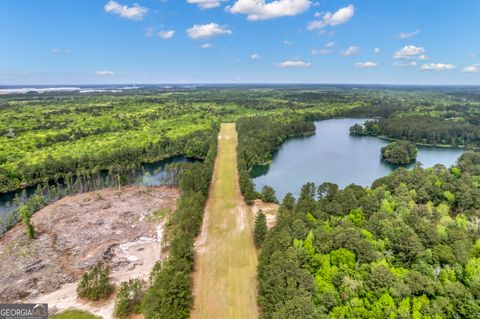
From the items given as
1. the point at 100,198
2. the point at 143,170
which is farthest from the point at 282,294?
the point at 143,170

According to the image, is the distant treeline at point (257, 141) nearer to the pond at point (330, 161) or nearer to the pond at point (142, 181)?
the pond at point (330, 161)

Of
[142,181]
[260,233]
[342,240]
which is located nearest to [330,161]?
[142,181]

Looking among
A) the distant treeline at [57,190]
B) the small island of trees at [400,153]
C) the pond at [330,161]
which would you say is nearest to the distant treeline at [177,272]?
the distant treeline at [57,190]

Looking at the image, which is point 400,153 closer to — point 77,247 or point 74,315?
point 77,247

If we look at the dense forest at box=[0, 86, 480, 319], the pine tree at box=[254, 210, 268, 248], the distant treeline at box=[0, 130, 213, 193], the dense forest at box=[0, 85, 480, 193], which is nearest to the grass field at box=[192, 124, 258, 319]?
the pine tree at box=[254, 210, 268, 248]

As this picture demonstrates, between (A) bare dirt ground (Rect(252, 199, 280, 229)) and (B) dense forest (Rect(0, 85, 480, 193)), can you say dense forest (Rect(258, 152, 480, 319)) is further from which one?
(B) dense forest (Rect(0, 85, 480, 193))

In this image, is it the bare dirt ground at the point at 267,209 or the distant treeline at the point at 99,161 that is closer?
the bare dirt ground at the point at 267,209
